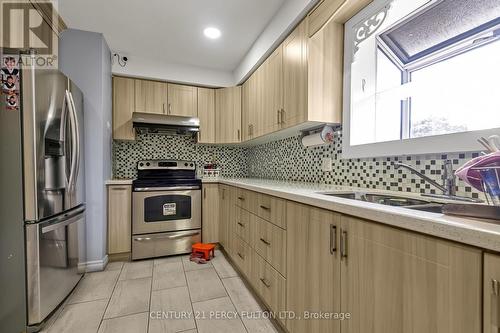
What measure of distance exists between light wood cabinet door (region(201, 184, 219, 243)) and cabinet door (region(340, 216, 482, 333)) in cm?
224

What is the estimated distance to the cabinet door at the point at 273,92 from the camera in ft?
7.05

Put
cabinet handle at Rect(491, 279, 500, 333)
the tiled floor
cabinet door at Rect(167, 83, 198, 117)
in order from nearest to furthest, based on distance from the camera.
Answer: cabinet handle at Rect(491, 279, 500, 333)
the tiled floor
cabinet door at Rect(167, 83, 198, 117)

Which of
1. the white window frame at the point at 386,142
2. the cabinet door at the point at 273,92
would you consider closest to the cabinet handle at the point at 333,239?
the white window frame at the point at 386,142

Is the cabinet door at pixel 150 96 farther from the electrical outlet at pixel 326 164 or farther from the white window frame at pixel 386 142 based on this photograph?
the white window frame at pixel 386 142

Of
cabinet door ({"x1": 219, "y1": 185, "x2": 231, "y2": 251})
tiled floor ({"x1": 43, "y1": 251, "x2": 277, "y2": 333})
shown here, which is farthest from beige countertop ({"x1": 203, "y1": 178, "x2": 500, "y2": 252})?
cabinet door ({"x1": 219, "y1": 185, "x2": 231, "y2": 251})

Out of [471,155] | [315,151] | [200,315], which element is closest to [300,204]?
[471,155]

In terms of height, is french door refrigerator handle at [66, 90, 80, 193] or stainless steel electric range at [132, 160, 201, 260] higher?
french door refrigerator handle at [66, 90, 80, 193]

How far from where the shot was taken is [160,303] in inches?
72.0

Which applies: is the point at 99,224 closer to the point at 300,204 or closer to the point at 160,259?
the point at 160,259

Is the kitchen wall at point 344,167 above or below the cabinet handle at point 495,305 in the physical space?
above

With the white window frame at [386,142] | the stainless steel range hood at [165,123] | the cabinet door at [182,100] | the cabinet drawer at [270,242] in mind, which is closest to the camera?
the white window frame at [386,142]

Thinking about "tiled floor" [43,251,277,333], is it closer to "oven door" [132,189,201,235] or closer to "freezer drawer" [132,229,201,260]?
"freezer drawer" [132,229,201,260]

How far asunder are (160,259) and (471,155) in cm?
289

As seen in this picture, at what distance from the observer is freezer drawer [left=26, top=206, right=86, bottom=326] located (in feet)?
4.91
